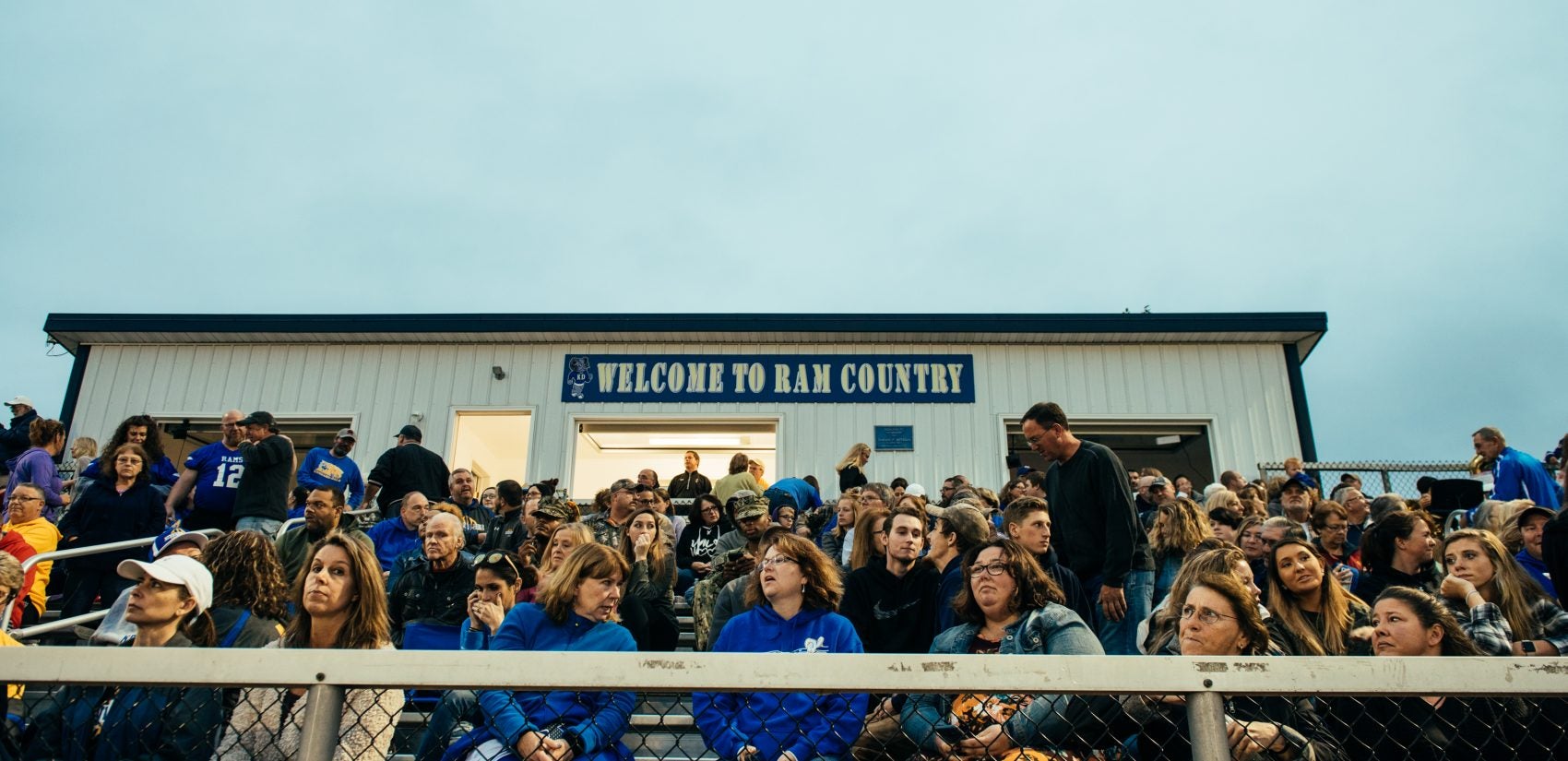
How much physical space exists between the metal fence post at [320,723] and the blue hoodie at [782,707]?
3.03ft

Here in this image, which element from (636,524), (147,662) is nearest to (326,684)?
(147,662)

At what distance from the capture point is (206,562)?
4.75 meters

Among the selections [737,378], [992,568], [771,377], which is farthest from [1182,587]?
[737,378]

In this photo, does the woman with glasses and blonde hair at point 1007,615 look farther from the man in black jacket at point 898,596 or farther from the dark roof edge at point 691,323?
the dark roof edge at point 691,323

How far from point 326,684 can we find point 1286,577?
4372mm

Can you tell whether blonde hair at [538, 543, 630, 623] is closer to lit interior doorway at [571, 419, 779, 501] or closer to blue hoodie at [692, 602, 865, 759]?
blue hoodie at [692, 602, 865, 759]

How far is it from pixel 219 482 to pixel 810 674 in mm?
8465

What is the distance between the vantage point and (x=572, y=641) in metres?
4.20

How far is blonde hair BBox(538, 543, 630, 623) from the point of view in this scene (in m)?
4.29

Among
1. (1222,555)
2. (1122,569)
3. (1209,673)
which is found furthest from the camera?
(1122,569)

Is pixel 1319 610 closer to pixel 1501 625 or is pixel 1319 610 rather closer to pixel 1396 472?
pixel 1501 625

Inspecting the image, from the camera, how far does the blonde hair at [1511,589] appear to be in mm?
4746

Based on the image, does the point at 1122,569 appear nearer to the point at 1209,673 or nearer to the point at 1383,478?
the point at 1209,673

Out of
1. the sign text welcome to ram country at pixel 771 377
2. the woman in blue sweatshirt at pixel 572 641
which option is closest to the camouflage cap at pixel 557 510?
the woman in blue sweatshirt at pixel 572 641
